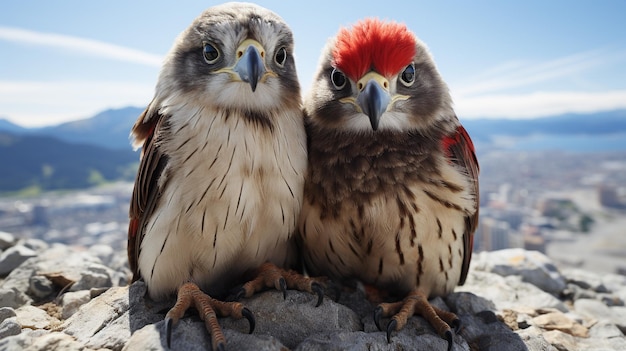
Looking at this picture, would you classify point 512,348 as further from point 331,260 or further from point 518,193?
point 518,193

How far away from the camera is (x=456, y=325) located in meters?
3.38

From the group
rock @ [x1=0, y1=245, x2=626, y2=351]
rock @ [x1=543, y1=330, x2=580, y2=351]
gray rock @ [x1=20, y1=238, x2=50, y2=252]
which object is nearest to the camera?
rock @ [x1=0, y1=245, x2=626, y2=351]

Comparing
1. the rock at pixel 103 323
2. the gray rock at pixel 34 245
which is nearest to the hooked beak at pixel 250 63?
the rock at pixel 103 323

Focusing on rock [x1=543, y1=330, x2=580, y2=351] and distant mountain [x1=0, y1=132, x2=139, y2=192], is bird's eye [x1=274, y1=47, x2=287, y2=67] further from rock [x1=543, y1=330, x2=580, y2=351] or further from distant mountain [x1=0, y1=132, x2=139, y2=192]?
distant mountain [x1=0, y1=132, x2=139, y2=192]

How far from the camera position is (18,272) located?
14.8 ft

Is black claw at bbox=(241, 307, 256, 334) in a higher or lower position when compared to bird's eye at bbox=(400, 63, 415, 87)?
lower

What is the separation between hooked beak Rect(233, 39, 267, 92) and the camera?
2766mm

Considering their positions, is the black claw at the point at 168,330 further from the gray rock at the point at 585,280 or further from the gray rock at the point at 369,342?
the gray rock at the point at 585,280

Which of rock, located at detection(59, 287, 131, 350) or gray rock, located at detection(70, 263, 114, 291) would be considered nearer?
rock, located at detection(59, 287, 131, 350)

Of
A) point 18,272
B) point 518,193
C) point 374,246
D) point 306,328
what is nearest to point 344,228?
point 374,246

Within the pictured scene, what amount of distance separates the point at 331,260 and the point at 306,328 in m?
0.81

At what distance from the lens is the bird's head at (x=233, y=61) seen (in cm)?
287

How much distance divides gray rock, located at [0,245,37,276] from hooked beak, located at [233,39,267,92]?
3.87m

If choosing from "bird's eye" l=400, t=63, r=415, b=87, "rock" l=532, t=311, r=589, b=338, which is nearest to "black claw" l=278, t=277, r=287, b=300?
"bird's eye" l=400, t=63, r=415, b=87
